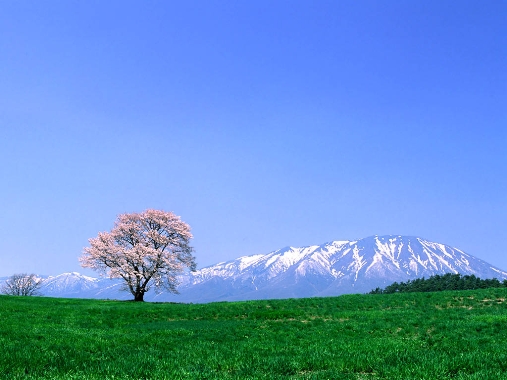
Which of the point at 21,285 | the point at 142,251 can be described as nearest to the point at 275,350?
the point at 142,251

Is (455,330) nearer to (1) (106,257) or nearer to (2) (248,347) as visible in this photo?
(2) (248,347)

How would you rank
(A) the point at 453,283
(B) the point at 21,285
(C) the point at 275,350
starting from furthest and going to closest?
(B) the point at 21,285 → (A) the point at 453,283 → (C) the point at 275,350

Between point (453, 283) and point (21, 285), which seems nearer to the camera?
point (453, 283)

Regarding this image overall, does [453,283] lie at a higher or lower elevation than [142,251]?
lower

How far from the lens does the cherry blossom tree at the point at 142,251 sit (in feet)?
239

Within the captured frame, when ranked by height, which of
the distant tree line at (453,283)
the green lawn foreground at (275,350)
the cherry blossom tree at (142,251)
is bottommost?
the distant tree line at (453,283)

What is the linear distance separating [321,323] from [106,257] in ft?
184

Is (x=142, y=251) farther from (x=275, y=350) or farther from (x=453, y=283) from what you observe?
(x=453, y=283)

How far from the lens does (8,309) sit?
110 ft

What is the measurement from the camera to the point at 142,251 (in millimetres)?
72562

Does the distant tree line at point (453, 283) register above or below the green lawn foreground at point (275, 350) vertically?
below

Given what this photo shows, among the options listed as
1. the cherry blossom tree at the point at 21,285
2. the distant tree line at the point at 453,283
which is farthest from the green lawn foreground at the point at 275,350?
the cherry blossom tree at the point at 21,285

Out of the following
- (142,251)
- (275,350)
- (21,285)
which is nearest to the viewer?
(275,350)

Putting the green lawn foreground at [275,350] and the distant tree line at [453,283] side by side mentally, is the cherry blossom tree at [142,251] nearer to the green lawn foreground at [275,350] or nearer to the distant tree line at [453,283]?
the green lawn foreground at [275,350]
